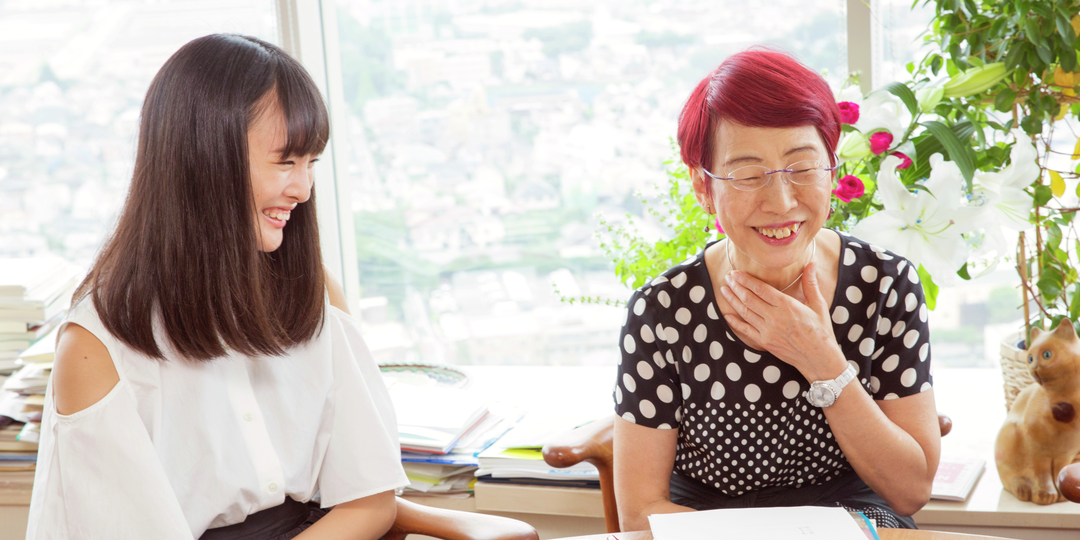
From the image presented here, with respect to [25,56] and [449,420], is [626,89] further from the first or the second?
[25,56]

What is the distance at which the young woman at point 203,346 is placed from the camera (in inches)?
48.6

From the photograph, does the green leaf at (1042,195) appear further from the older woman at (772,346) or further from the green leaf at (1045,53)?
the older woman at (772,346)

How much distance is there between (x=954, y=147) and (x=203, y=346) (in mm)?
1428

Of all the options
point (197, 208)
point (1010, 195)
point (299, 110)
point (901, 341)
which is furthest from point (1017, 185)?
point (197, 208)

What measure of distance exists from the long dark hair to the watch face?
93 cm

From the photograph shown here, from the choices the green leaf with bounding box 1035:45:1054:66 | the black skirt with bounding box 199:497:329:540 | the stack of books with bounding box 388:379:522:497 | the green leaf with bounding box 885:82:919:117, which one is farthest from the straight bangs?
the green leaf with bounding box 1035:45:1054:66

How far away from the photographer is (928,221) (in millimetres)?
1602

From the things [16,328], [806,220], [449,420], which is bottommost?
[449,420]

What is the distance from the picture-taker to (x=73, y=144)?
2.60m

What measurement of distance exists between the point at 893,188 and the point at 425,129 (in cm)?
143

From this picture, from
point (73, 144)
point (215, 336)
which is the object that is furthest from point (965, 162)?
point (73, 144)

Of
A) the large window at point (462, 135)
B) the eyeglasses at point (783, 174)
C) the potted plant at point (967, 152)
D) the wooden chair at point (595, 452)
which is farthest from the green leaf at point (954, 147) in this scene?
the large window at point (462, 135)

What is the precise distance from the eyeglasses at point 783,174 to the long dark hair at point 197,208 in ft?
2.33

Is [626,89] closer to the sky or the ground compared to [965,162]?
closer to the sky
